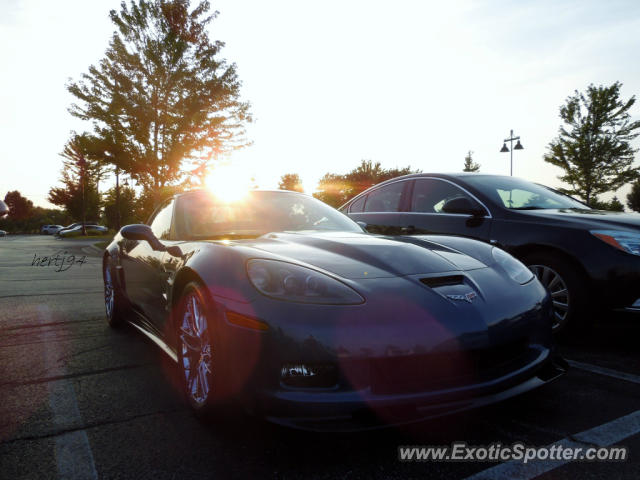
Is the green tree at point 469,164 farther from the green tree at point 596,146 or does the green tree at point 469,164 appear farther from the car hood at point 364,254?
the car hood at point 364,254

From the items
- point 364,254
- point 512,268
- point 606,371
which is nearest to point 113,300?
point 364,254

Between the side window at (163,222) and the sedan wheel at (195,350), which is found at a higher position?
the side window at (163,222)

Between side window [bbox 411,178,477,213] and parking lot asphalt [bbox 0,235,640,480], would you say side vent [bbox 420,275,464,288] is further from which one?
side window [bbox 411,178,477,213]

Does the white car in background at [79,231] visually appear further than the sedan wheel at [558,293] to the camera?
Yes

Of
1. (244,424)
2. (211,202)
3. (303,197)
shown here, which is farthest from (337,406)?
(303,197)

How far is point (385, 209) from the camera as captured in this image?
18.6 feet

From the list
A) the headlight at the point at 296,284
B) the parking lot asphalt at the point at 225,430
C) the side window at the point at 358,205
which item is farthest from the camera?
the side window at the point at 358,205

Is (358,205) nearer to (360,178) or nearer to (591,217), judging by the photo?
(591,217)

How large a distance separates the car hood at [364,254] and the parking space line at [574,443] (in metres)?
0.89

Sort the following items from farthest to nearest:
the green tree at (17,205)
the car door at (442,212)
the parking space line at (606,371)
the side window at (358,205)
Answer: the green tree at (17,205) → the side window at (358,205) → the car door at (442,212) → the parking space line at (606,371)

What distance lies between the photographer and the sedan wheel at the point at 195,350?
229 cm

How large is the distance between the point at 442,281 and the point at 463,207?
2307mm

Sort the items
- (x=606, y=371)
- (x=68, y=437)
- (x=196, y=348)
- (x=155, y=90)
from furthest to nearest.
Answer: (x=155, y=90) < (x=606, y=371) < (x=196, y=348) < (x=68, y=437)

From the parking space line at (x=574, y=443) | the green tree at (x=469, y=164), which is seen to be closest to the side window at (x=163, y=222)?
the parking space line at (x=574, y=443)
